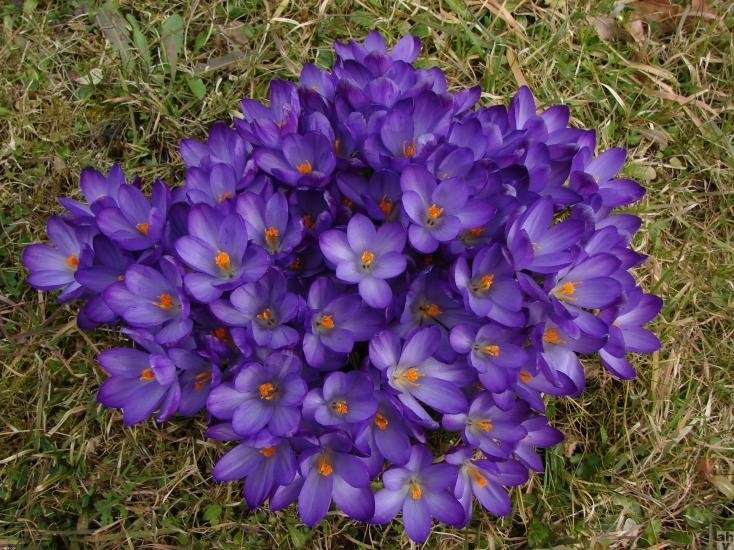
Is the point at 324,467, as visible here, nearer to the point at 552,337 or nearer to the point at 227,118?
the point at 552,337

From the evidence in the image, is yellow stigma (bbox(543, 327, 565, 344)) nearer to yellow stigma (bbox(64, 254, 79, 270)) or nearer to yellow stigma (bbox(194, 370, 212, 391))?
yellow stigma (bbox(194, 370, 212, 391))

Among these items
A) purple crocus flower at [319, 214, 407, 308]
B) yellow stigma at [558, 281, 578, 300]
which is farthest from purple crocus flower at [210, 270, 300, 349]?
yellow stigma at [558, 281, 578, 300]

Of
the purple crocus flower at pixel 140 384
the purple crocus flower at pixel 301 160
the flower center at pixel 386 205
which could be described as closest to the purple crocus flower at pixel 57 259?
the purple crocus flower at pixel 140 384

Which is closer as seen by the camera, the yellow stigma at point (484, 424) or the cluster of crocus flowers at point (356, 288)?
the cluster of crocus flowers at point (356, 288)

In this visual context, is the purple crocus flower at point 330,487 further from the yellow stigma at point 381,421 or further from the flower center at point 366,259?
the flower center at point 366,259

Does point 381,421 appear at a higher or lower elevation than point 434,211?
lower

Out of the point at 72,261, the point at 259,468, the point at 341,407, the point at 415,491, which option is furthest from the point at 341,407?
the point at 72,261
